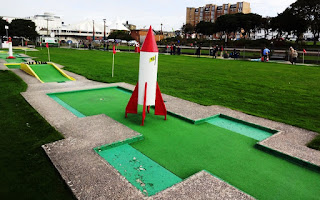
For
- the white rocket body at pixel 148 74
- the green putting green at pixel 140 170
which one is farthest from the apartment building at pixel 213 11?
the green putting green at pixel 140 170

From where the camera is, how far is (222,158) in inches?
176

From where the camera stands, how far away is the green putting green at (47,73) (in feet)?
40.7

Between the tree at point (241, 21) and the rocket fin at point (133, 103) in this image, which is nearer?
the rocket fin at point (133, 103)

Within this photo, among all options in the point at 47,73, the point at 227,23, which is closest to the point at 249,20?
the point at 227,23

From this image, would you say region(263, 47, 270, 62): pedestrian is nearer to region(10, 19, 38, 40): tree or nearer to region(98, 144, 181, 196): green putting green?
region(98, 144, 181, 196): green putting green

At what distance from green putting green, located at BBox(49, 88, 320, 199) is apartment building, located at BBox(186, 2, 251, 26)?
455ft

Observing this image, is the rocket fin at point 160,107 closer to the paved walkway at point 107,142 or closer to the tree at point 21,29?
the paved walkway at point 107,142

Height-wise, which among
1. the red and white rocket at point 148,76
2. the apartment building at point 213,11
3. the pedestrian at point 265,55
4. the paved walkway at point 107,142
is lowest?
the paved walkway at point 107,142

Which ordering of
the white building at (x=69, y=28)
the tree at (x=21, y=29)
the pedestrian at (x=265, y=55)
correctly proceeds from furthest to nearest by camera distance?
the white building at (x=69, y=28) < the tree at (x=21, y=29) < the pedestrian at (x=265, y=55)

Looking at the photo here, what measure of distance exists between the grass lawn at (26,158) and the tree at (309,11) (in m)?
54.1

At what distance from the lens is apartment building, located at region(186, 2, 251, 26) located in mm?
A: 131375

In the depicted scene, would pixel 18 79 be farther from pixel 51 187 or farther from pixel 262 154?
pixel 262 154

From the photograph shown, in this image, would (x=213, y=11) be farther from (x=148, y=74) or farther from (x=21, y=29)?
(x=148, y=74)

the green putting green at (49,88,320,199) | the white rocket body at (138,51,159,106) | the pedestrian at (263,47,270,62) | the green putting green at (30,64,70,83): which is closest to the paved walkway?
the green putting green at (49,88,320,199)
